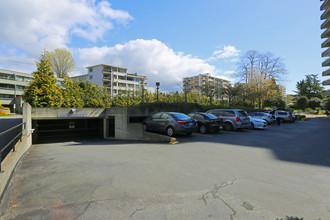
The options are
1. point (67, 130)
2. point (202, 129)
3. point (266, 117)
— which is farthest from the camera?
point (266, 117)

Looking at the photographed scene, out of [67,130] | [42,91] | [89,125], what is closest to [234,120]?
[42,91]

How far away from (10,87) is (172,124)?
62.5m

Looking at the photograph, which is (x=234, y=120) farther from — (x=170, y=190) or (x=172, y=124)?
(x=170, y=190)

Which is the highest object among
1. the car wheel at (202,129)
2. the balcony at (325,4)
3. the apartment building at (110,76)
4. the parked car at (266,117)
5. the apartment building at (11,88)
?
the balcony at (325,4)

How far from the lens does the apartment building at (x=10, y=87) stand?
48062mm

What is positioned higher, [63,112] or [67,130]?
[63,112]

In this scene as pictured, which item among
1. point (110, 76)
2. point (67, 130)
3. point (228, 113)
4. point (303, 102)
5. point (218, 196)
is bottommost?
point (67, 130)

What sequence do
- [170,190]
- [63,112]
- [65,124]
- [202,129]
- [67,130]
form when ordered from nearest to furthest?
1. [170,190]
2. [202,129]
3. [63,112]
4. [67,130]
5. [65,124]

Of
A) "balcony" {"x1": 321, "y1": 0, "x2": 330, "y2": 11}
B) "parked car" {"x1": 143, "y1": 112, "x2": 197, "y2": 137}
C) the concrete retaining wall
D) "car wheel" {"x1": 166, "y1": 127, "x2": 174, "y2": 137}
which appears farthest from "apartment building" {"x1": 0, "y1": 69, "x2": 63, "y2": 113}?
"balcony" {"x1": 321, "y1": 0, "x2": 330, "y2": 11}

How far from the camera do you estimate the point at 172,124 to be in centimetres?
1061

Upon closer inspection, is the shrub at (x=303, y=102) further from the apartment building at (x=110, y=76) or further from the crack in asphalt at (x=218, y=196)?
the crack in asphalt at (x=218, y=196)

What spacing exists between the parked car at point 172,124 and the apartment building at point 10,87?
5069cm

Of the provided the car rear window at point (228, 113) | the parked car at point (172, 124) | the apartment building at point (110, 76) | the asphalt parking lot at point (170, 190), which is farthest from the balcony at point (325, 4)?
the apartment building at point (110, 76)

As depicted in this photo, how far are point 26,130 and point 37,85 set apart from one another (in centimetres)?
730
